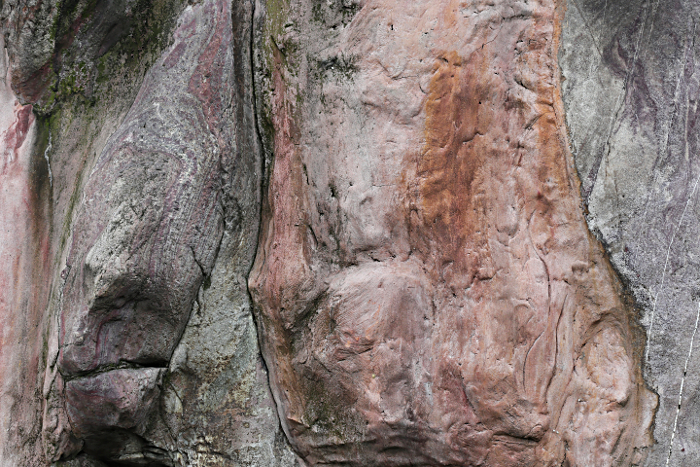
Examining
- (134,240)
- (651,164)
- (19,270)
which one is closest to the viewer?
(651,164)

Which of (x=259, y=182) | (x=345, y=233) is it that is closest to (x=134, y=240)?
(x=259, y=182)

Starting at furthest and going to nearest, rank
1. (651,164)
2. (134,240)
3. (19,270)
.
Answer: (19,270)
(134,240)
(651,164)

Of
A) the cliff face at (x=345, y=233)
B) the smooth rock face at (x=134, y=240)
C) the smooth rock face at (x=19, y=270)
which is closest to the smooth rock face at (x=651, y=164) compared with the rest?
the cliff face at (x=345, y=233)

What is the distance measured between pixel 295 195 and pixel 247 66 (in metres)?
0.68

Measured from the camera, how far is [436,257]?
278 centimetres

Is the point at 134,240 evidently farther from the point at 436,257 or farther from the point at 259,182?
the point at 436,257

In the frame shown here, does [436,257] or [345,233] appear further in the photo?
[345,233]

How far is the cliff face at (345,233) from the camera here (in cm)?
258

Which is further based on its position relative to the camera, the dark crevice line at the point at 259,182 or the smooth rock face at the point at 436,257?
the dark crevice line at the point at 259,182

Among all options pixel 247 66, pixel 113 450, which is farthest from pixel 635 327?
pixel 113 450

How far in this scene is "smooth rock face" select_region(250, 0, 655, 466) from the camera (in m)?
2.58

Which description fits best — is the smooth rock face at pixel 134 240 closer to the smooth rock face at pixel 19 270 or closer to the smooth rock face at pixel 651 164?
the smooth rock face at pixel 19 270

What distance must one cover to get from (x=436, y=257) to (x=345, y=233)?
0.42 m

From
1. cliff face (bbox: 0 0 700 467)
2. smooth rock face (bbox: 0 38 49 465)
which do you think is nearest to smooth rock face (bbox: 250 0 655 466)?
cliff face (bbox: 0 0 700 467)
